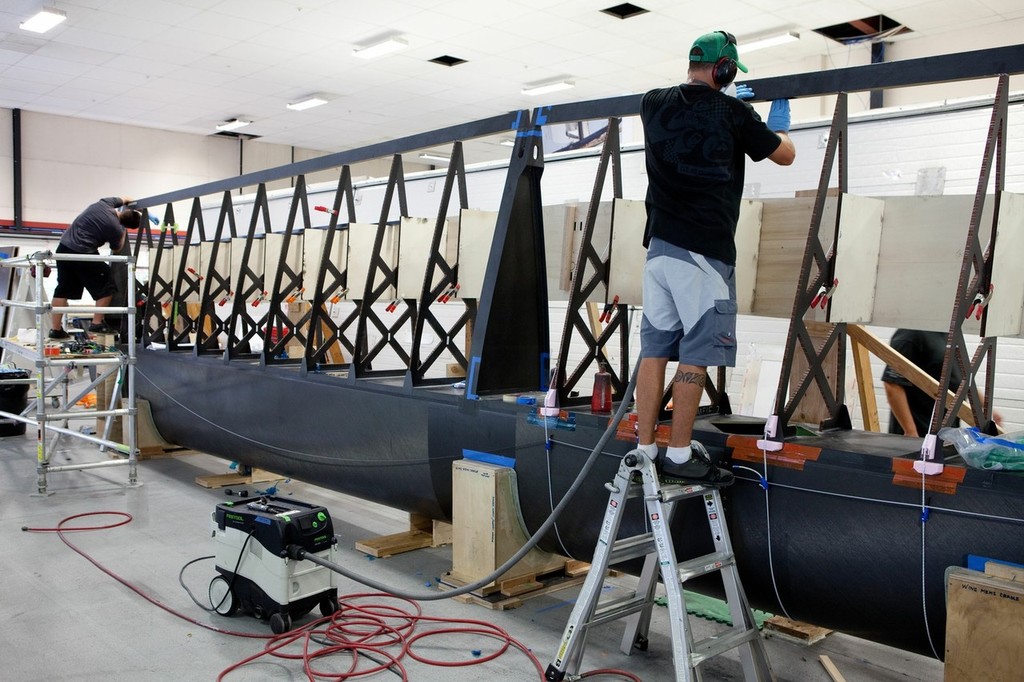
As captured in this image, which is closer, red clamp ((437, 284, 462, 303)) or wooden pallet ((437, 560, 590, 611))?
wooden pallet ((437, 560, 590, 611))

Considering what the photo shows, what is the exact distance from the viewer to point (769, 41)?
10.2 metres

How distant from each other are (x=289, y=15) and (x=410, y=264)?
6237 millimetres

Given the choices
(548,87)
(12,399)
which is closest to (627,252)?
(12,399)

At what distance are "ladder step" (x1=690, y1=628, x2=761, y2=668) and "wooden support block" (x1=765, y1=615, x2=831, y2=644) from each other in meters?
0.69

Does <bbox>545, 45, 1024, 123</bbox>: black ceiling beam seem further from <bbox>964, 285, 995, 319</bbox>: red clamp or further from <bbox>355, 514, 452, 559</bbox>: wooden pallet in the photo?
<bbox>355, 514, 452, 559</bbox>: wooden pallet

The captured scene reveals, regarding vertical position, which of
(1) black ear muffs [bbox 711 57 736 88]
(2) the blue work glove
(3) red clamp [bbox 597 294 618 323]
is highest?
(1) black ear muffs [bbox 711 57 736 88]

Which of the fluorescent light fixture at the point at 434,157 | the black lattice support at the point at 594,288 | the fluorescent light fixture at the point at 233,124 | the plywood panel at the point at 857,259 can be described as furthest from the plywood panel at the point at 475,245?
the fluorescent light fixture at the point at 434,157

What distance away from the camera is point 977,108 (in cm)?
518

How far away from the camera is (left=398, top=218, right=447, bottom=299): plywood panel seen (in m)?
5.15

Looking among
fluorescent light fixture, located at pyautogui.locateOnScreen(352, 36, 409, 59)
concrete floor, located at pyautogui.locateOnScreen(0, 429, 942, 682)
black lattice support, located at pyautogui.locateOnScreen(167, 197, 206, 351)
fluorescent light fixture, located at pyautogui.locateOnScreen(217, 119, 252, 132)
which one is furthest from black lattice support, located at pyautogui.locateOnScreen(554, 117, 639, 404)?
fluorescent light fixture, located at pyautogui.locateOnScreen(217, 119, 252, 132)

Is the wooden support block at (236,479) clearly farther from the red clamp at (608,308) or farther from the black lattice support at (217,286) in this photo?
the red clamp at (608,308)

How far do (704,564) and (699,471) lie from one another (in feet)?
1.07

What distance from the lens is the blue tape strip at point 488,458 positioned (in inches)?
158

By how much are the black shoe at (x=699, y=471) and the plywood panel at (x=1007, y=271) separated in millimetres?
1118
